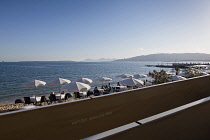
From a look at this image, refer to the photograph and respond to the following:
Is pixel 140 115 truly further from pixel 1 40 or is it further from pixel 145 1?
pixel 1 40

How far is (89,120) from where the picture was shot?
2430 mm

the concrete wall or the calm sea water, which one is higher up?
the concrete wall

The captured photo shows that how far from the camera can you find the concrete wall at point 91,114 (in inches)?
73.2

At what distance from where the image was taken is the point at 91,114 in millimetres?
2447

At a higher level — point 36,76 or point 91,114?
point 91,114

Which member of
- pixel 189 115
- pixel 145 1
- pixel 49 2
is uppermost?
pixel 49 2

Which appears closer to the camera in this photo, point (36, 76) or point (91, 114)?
point (91, 114)

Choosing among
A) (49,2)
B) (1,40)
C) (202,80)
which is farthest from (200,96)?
(1,40)

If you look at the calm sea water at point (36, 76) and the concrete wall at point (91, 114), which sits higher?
the concrete wall at point (91, 114)

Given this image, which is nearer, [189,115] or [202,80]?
[189,115]

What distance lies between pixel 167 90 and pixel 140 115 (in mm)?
853

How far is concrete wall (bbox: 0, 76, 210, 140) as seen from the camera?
73.2 inches

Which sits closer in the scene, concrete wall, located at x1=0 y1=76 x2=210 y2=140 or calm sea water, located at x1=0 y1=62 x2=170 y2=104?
concrete wall, located at x1=0 y1=76 x2=210 y2=140

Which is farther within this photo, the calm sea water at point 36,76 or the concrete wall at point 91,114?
the calm sea water at point 36,76
